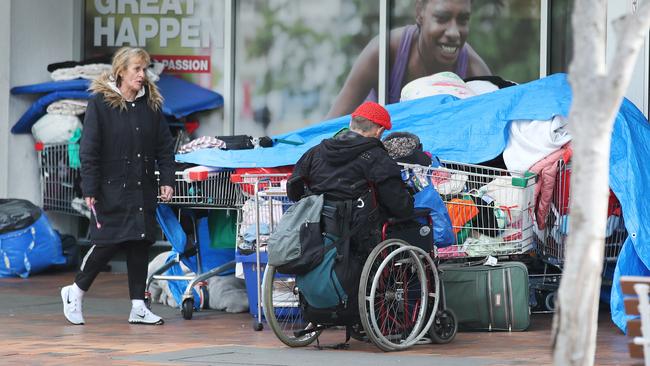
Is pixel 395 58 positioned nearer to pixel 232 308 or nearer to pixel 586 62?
pixel 232 308

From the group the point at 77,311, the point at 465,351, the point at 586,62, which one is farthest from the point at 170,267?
the point at 586,62

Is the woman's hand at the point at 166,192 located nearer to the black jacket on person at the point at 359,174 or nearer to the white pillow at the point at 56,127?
the black jacket on person at the point at 359,174

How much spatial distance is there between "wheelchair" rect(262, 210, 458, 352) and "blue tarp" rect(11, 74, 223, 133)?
5.05m

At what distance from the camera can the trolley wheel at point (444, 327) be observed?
8195 mm

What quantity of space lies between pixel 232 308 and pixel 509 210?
243 centimetres

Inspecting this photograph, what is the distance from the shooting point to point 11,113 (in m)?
13.4

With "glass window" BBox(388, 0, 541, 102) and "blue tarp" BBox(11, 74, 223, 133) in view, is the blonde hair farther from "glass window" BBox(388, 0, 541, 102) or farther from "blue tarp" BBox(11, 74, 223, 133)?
"glass window" BBox(388, 0, 541, 102)

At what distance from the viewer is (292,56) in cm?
1348

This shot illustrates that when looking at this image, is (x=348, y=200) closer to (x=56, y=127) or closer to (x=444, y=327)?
(x=444, y=327)

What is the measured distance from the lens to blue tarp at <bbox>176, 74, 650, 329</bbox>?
907cm

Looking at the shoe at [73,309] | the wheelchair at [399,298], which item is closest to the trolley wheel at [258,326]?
the wheelchair at [399,298]

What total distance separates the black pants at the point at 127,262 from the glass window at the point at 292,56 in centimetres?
432

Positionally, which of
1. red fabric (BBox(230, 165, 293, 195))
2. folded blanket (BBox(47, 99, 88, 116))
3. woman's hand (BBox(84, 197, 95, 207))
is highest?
folded blanket (BBox(47, 99, 88, 116))

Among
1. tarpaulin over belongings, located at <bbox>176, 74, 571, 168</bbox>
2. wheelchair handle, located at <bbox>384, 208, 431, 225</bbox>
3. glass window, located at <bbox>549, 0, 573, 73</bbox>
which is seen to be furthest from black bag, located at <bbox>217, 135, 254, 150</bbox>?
glass window, located at <bbox>549, 0, 573, 73</bbox>
